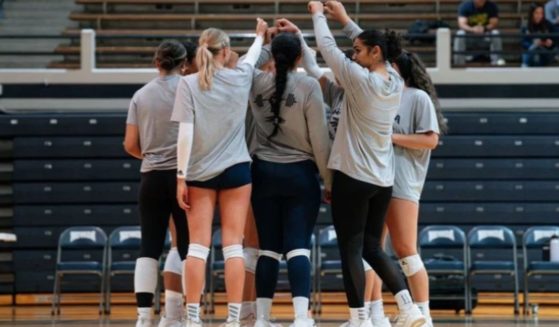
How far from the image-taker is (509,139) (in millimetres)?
14102

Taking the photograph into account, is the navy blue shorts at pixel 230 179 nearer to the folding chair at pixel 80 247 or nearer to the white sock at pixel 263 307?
the white sock at pixel 263 307

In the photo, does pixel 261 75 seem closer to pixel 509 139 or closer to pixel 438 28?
pixel 509 139

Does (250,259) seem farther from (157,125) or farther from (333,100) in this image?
(333,100)

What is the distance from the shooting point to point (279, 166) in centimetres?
625

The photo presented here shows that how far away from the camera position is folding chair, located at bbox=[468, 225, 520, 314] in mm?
12281

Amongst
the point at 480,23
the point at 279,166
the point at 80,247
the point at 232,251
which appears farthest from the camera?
the point at 480,23

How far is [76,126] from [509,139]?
17.7ft

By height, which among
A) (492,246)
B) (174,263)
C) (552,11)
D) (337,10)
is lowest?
(492,246)

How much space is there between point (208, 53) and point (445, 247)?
7.70 m

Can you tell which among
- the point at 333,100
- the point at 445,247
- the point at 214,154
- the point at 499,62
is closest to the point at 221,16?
the point at 499,62

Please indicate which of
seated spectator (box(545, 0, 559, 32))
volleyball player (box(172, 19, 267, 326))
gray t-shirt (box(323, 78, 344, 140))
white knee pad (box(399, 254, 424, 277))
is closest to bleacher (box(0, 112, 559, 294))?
seated spectator (box(545, 0, 559, 32))

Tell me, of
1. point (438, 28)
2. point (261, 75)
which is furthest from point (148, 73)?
point (261, 75)

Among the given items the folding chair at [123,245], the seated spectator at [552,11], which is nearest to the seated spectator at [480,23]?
the seated spectator at [552,11]

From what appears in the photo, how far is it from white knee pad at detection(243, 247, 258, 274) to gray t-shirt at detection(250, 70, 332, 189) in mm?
585
